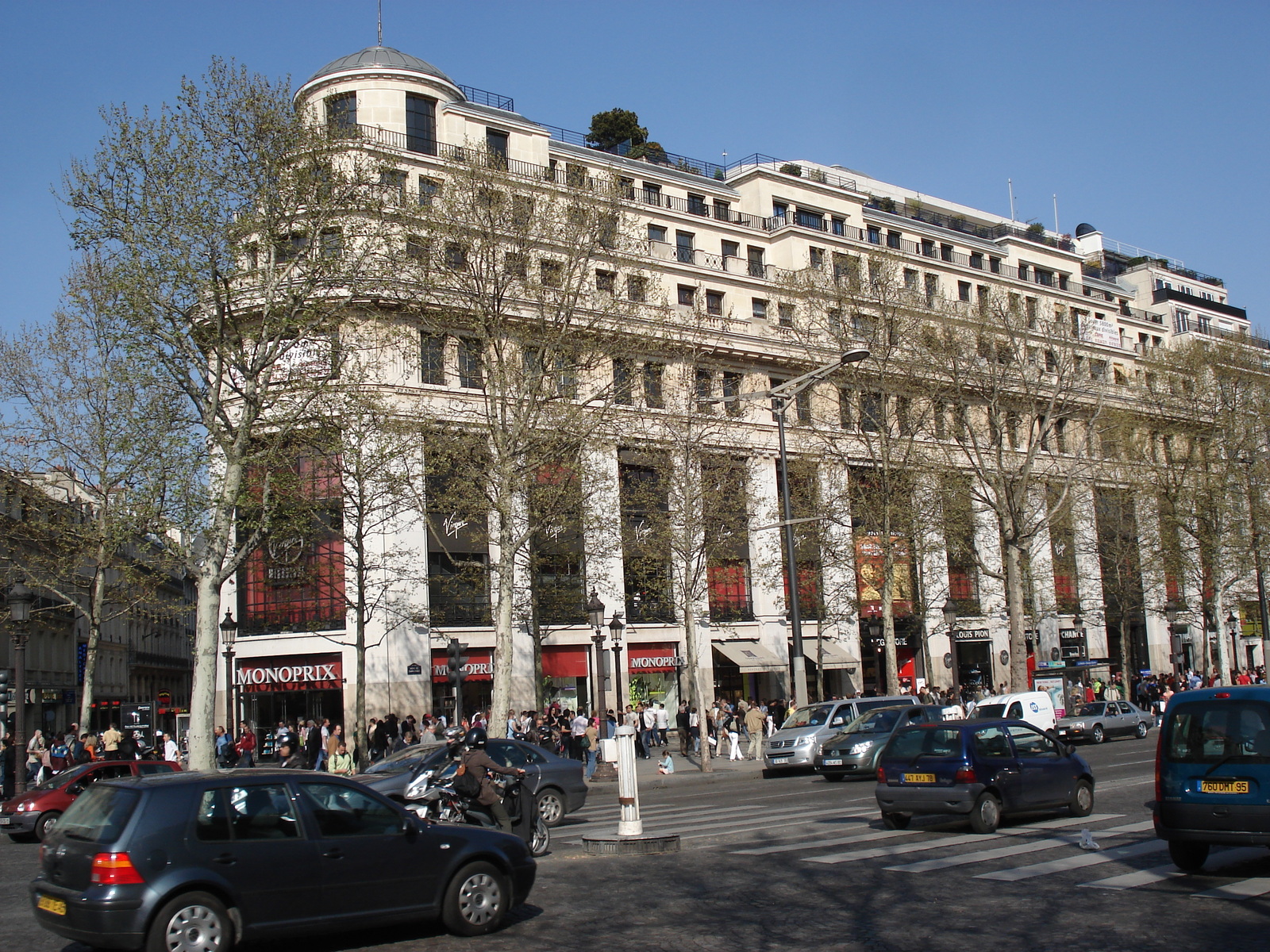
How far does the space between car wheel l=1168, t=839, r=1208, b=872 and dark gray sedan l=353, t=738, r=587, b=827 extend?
30.4 feet

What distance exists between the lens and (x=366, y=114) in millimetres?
41031

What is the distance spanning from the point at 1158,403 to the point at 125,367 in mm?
42938

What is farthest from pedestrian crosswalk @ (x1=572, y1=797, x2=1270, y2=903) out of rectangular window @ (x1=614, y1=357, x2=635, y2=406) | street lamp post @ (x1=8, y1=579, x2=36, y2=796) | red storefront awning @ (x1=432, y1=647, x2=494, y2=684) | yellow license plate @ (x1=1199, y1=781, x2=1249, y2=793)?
red storefront awning @ (x1=432, y1=647, x2=494, y2=684)

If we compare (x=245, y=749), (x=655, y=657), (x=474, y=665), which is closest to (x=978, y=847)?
(x=245, y=749)

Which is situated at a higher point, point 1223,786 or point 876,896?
point 1223,786

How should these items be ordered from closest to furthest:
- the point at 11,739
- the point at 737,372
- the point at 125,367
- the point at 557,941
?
the point at 557,941
the point at 125,367
the point at 11,739
the point at 737,372

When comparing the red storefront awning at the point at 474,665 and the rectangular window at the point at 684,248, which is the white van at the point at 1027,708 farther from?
the rectangular window at the point at 684,248

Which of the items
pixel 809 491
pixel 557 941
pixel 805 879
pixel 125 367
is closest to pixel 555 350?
pixel 125 367

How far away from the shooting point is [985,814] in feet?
47.4

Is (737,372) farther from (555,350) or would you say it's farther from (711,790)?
(711,790)

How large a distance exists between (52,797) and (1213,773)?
1829 centimetres

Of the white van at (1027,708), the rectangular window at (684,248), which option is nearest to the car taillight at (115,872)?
the white van at (1027,708)

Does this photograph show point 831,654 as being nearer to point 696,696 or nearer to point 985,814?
point 696,696

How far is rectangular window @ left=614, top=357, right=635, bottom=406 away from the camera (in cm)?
3096
